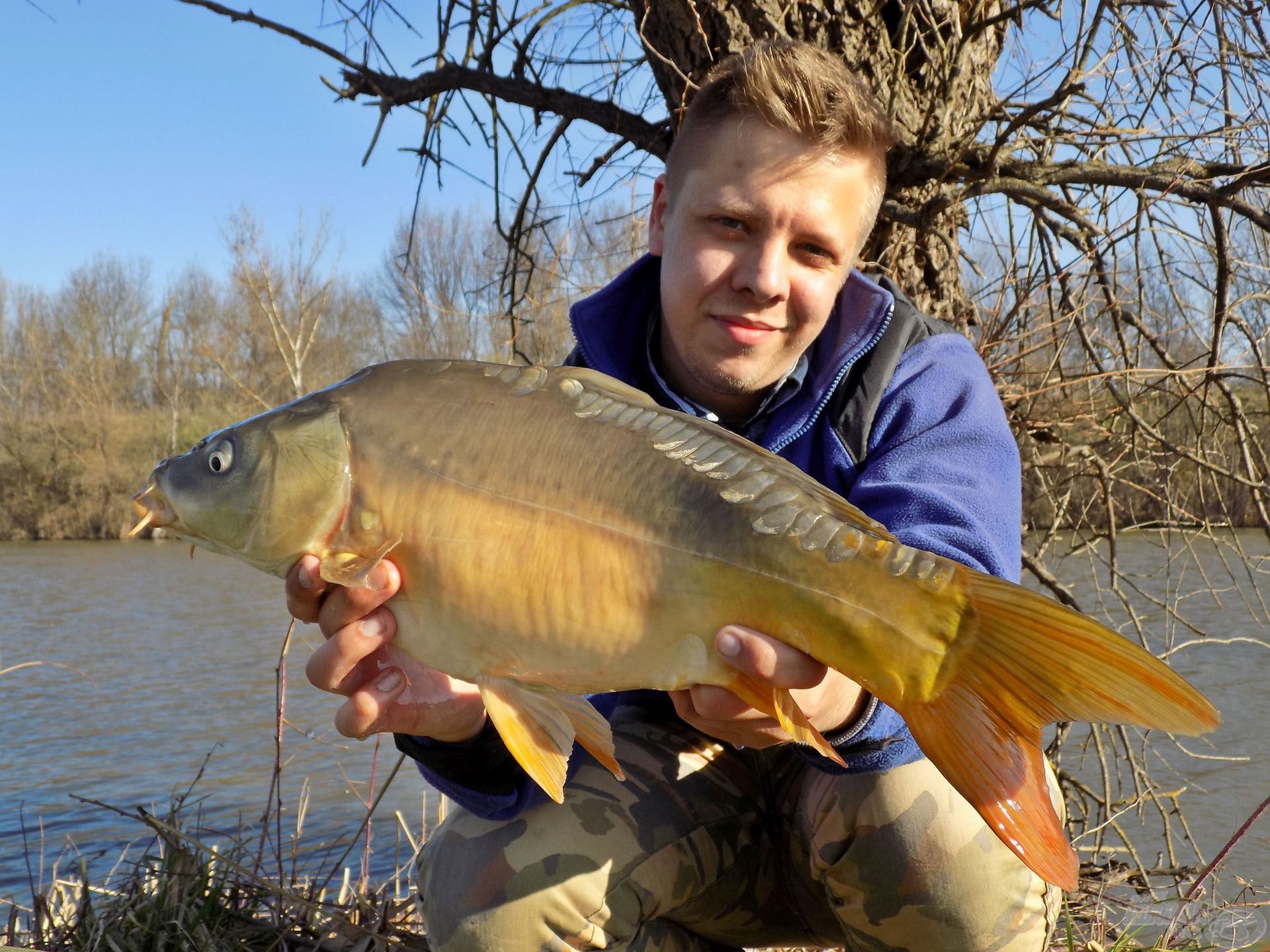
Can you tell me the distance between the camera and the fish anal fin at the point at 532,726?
167 centimetres

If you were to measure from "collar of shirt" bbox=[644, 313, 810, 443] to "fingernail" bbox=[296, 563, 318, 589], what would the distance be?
0.98m

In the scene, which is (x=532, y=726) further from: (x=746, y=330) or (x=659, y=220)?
(x=659, y=220)

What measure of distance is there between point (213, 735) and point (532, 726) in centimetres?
569

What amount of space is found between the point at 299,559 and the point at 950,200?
2385 mm

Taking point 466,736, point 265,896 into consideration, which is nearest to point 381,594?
point 466,736

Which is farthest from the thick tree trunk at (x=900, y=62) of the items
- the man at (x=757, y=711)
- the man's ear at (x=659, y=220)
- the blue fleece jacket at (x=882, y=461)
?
the blue fleece jacket at (x=882, y=461)

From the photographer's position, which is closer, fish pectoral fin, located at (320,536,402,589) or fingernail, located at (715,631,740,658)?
fingernail, located at (715,631,740,658)

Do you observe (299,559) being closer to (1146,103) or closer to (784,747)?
(784,747)

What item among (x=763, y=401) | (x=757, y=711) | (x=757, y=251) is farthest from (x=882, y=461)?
(x=757, y=711)

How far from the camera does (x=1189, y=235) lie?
3.40 m

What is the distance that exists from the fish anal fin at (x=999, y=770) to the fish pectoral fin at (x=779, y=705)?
0.49 feet

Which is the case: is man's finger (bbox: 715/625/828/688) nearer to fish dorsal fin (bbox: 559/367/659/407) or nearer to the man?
the man

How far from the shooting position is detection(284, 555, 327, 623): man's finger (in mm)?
1750

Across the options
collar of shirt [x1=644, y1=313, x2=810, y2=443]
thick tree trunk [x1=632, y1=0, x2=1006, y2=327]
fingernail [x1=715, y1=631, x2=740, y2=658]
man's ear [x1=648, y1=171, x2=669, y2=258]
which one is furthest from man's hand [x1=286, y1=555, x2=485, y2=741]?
thick tree trunk [x1=632, y1=0, x2=1006, y2=327]
